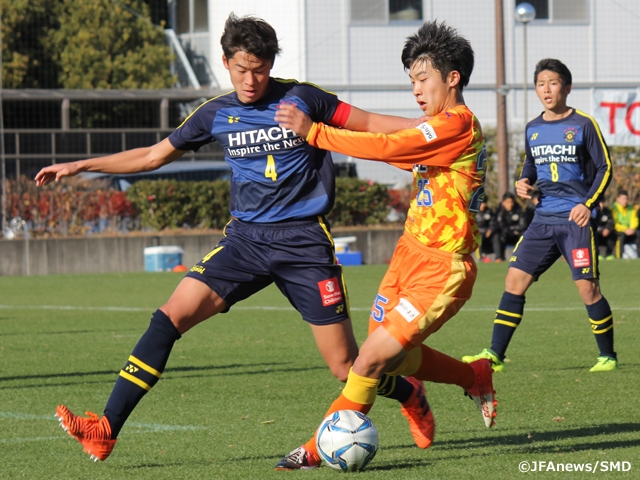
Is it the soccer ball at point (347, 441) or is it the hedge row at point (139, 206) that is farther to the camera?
the hedge row at point (139, 206)

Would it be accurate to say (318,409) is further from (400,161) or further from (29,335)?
(29,335)

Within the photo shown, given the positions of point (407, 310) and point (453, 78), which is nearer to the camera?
point (407, 310)

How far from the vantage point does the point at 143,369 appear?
5207 mm

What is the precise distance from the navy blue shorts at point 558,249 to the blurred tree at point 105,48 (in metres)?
25.8

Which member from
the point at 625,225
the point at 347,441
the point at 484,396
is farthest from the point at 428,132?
the point at 625,225

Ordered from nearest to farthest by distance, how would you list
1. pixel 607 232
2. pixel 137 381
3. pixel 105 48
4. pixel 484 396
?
pixel 137 381
pixel 484 396
pixel 607 232
pixel 105 48

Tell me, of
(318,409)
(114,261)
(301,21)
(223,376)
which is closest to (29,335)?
(223,376)

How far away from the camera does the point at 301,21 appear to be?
29734mm

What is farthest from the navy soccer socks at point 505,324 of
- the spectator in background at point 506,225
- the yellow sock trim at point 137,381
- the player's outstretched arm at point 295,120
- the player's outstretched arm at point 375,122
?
the spectator in background at point 506,225

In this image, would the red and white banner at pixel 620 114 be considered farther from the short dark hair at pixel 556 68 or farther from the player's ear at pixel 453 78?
the player's ear at pixel 453 78

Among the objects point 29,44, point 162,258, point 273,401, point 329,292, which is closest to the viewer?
point 329,292

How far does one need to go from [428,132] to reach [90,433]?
6.84ft

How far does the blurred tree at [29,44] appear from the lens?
32000 millimetres

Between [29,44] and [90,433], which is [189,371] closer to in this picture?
[90,433]
